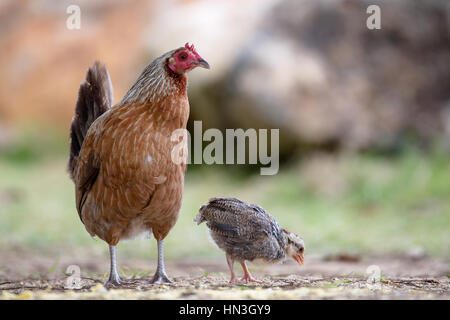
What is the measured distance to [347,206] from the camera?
31.3 feet

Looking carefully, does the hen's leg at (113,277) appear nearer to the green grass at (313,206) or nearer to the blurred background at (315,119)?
the green grass at (313,206)

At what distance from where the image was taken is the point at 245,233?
178 inches

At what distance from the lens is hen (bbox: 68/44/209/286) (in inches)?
159

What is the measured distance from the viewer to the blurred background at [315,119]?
29.4 feet

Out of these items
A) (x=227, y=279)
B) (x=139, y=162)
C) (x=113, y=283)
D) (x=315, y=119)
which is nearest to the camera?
(x=139, y=162)

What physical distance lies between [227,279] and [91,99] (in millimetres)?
1825

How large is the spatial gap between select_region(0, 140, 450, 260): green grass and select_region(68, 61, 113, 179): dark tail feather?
254 cm

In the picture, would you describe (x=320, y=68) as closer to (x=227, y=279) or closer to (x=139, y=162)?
(x=227, y=279)

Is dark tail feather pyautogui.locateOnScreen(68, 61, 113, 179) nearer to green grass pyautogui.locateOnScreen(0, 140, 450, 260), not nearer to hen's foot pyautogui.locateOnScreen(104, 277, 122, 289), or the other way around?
hen's foot pyautogui.locateOnScreen(104, 277, 122, 289)

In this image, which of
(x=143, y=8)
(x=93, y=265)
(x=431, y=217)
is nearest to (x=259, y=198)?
(x=431, y=217)

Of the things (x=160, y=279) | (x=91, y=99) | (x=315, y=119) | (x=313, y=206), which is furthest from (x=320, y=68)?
(x=160, y=279)

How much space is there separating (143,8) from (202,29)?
5123 mm

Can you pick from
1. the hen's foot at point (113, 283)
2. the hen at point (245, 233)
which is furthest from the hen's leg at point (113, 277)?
the hen at point (245, 233)

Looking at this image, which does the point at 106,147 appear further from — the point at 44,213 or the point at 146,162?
the point at 44,213
